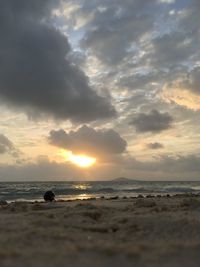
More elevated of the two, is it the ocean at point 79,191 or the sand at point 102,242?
the ocean at point 79,191

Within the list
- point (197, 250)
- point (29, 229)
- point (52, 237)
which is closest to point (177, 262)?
point (197, 250)

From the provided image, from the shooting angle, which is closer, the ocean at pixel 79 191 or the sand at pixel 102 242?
the sand at pixel 102 242

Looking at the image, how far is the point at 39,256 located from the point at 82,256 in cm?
79

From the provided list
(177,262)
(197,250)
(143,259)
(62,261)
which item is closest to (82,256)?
(62,261)

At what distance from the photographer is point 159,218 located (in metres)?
13.2

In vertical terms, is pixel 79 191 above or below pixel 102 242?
above

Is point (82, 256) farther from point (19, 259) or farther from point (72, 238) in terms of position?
point (72, 238)

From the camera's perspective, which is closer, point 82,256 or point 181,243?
point 82,256

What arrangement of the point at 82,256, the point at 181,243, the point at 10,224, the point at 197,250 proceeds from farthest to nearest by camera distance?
1. the point at 10,224
2. the point at 181,243
3. the point at 197,250
4. the point at 82,256

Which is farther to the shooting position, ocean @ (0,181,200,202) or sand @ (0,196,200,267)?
ocean @ (0,181,200,202)

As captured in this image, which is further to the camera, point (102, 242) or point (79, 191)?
point (79, 191)

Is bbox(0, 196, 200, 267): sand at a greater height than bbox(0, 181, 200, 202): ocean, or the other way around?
bbox(0, 181, 200, 202): ocean

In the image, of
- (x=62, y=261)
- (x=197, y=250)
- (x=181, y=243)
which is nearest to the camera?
(x=62, y=261)

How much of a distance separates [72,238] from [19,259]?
245cm
